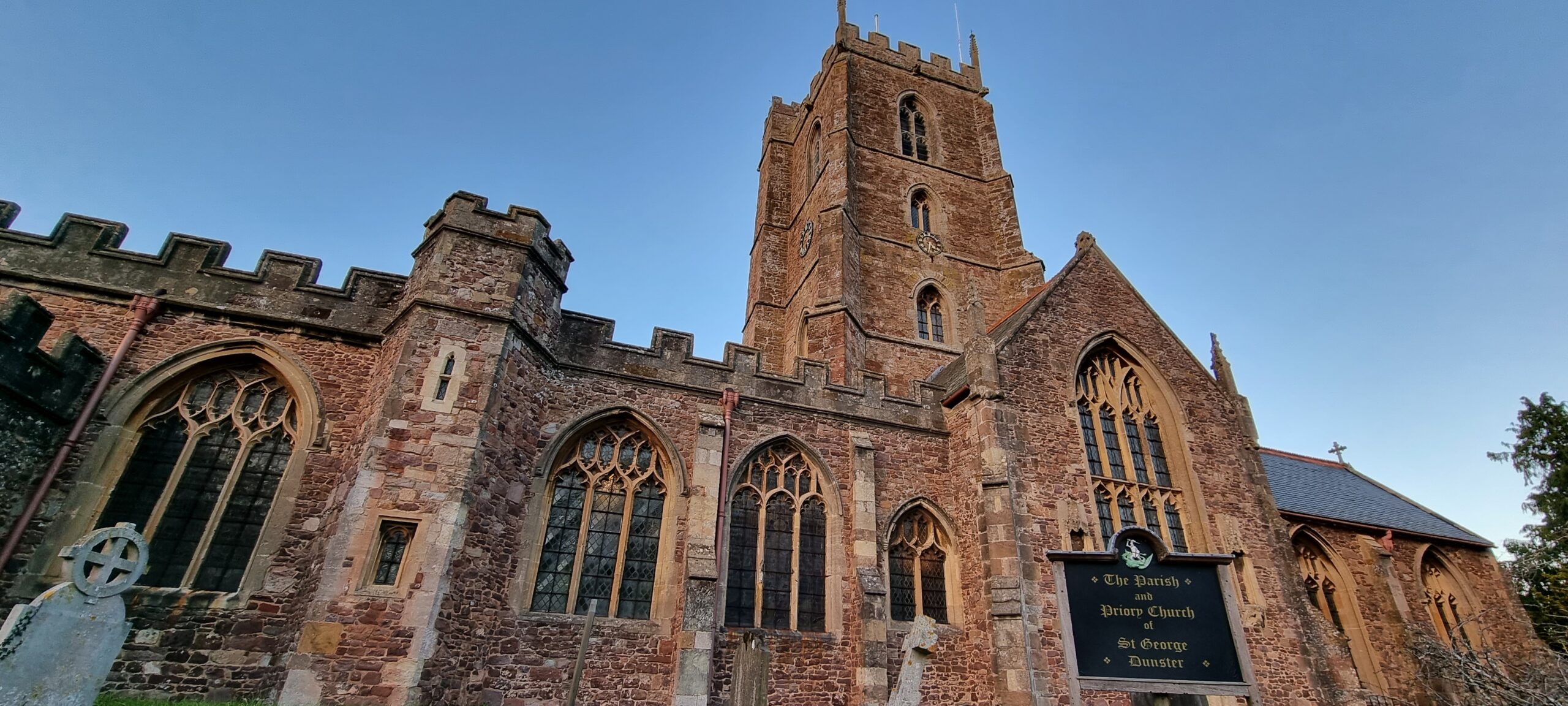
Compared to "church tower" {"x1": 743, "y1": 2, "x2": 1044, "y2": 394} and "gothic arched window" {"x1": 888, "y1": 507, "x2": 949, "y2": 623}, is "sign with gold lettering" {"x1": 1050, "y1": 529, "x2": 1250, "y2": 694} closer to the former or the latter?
"gothic arched window" {"x1": 888, "y1": 507, "x2": 949, "y2": 623}

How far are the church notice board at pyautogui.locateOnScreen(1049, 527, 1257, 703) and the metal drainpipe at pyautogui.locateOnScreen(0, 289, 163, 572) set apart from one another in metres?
11.3

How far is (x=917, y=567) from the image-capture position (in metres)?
11.4

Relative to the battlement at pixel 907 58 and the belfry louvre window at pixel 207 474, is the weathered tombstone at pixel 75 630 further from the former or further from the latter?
the battlement at pixel 907 58

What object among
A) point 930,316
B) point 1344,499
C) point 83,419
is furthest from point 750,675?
point 1344,499

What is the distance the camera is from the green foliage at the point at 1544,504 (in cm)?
1719

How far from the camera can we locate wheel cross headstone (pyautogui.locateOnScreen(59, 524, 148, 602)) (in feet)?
18.2

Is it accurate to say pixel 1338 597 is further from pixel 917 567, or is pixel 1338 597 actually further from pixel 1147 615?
pixel 1147 615

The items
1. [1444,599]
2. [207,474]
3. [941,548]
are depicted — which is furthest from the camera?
[1444,599]

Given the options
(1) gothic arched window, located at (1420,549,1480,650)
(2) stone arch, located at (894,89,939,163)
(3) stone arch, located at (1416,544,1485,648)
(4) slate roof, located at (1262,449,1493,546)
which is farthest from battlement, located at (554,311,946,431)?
(1) gothic arched window, located at (1420,549,1480,650)

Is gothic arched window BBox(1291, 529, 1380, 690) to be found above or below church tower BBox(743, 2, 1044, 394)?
below

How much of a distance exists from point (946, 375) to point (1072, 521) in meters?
4.36

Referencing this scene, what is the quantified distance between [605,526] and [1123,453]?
966 centimetres

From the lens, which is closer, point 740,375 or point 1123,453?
point 740,375

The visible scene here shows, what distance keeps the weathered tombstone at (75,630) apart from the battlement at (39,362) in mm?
3453
